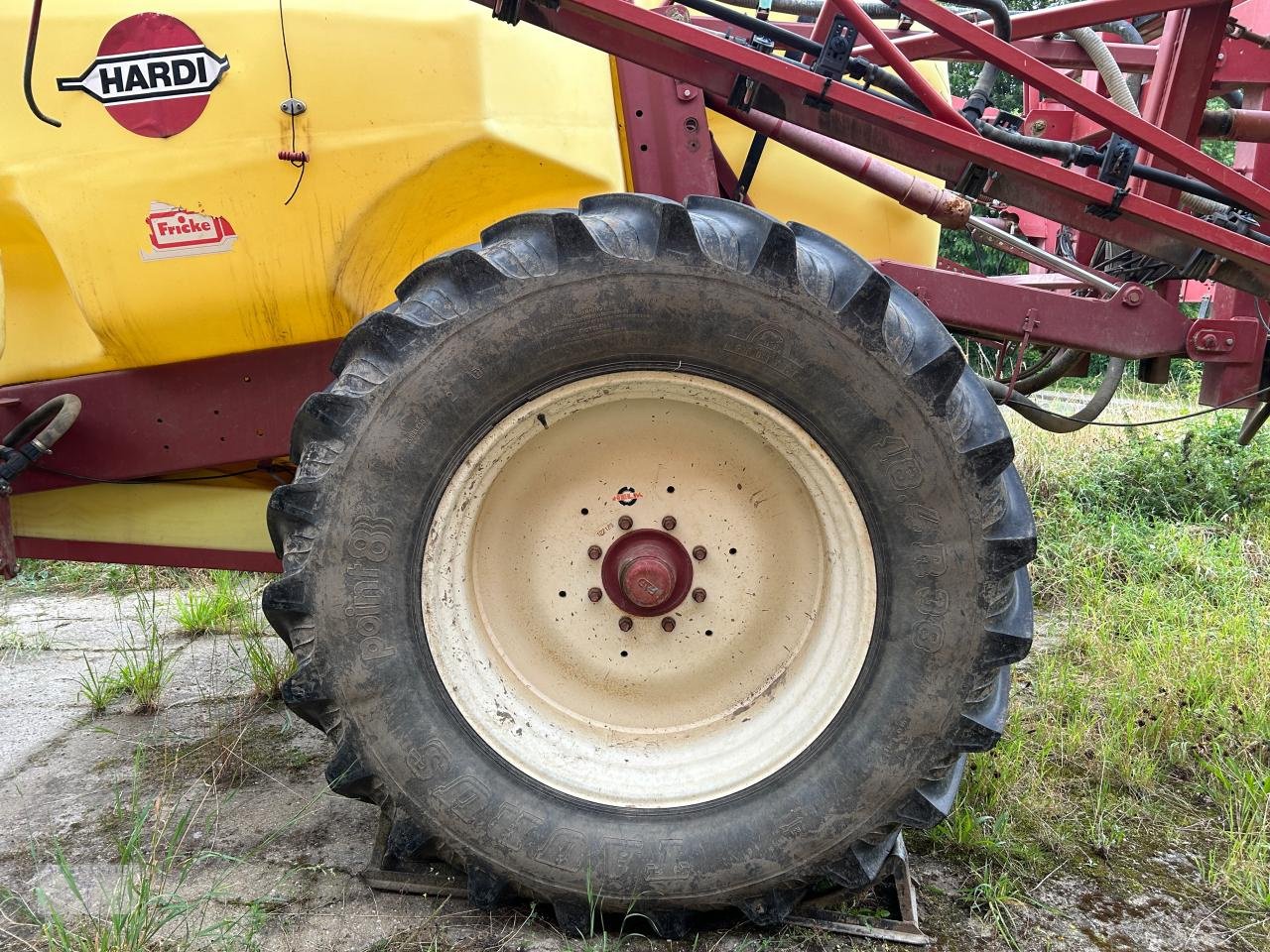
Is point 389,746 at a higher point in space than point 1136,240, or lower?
lower

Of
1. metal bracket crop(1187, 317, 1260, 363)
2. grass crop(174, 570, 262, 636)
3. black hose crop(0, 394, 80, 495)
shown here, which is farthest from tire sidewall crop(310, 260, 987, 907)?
grass crop(174, 570, 262, 636)

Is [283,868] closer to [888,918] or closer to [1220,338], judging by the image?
[888,918]

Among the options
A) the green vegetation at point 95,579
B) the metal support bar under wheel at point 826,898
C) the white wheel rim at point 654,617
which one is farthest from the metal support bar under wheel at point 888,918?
the green vegetation at point 95,579

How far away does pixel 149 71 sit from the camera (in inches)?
84.7

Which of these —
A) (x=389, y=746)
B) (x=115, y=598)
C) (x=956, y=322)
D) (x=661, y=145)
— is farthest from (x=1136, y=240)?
(x=115, y=598)

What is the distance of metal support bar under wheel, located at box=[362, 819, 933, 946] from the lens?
195 cm

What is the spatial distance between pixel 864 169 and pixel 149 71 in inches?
65.8

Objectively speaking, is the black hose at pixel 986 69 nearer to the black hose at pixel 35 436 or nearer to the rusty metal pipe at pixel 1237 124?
the rusty metal pipe at pixel 1237 124

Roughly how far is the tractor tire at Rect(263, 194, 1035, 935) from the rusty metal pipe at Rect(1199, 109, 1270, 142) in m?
1.69

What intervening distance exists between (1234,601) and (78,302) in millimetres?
4106

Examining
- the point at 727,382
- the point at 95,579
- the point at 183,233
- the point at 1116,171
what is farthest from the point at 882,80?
the point at 95,579

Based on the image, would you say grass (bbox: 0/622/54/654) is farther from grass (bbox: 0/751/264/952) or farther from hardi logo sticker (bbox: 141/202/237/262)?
hardi logo sticker (bbox: 141/202/237/262)

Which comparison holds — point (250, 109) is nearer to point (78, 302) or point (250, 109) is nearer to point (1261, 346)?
point (78, 302)

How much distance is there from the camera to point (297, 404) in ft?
7.99
